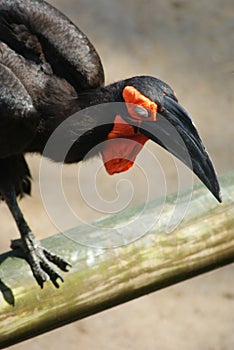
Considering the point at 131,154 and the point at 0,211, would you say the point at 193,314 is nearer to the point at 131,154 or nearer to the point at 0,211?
the point at 0,211

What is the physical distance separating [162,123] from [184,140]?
0.08 m

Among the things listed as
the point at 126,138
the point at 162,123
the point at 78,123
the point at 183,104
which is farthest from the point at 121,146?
the point at 183,104

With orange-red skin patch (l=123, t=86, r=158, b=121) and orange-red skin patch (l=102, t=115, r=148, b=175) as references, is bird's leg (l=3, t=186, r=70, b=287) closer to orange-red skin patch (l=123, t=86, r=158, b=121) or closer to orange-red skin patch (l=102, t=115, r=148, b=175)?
orange-red skin patch (l=102, t=115, r=148, b=175)

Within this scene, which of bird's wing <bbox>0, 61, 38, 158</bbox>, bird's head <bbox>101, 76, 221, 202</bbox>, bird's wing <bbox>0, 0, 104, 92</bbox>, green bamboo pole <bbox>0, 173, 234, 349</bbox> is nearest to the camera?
green bamboo pole <bbox>0, 173, 234, 349</bbox>

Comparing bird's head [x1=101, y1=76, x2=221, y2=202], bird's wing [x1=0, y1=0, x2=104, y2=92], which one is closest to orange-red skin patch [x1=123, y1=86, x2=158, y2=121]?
bird's head [x1=101, y1=76, x2=221, y2=202]

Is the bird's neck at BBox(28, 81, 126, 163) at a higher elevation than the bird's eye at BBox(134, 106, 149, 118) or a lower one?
higher

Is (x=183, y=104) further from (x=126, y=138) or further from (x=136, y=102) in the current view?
(x=136, y=102)

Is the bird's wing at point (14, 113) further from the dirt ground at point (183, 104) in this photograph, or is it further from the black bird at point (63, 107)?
the dirt ground at point (183, 104)

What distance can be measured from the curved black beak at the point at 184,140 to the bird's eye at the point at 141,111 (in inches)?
1.2

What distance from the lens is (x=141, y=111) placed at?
234 cm

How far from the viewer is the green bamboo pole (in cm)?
216

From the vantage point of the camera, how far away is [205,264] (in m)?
2.31

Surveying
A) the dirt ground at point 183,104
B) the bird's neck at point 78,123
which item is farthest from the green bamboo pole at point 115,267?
the dirt ground at point 183,104

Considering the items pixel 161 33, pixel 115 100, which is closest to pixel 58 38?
pixel 115 100
